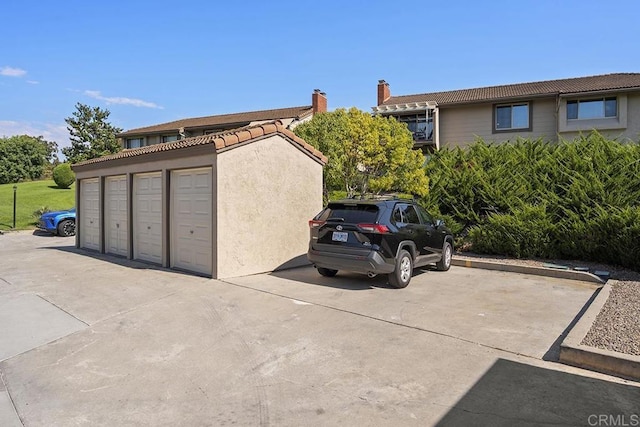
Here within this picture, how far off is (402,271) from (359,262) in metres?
0.98

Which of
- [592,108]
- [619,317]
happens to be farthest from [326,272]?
[592,108]

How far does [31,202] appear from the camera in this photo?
2806cm

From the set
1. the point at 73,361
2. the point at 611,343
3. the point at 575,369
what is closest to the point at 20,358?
the point at 73,361

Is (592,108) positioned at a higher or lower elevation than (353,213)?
higher

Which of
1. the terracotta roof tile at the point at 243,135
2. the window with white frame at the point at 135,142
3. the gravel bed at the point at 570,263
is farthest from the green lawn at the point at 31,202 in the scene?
the gravel bed at the point at 570,263

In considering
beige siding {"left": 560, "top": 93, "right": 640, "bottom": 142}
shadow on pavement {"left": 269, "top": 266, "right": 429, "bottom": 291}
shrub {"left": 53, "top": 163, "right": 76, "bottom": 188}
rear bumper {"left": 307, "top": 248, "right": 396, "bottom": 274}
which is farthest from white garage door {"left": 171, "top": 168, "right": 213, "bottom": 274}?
shrub {"left": 53, "top": 163, "right": 76, "bottom": 188}

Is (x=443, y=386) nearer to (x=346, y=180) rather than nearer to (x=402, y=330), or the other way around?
(x=402, y=330)

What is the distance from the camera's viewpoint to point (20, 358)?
483 cm

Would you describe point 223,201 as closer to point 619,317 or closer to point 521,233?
point 619,317

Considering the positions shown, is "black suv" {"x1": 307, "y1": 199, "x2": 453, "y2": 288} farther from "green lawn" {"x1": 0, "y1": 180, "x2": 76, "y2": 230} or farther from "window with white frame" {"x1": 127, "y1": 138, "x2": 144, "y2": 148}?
"window with white frame" {"x1": 127, "y1": 138, "x2": 144, "y2": 148}

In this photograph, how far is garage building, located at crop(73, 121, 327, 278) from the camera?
28.7 ft

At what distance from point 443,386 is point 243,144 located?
6633 millimetres

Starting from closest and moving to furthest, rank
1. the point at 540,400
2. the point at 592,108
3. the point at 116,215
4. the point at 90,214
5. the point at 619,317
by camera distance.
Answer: the point at 540,400, the point at 619,317, the point at 116,215, the point at 90,214, the point at 592,108

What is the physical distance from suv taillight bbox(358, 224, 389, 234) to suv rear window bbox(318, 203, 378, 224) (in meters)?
0.11
